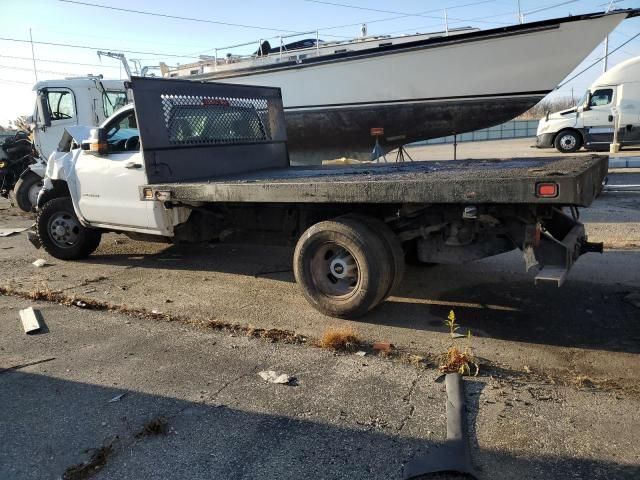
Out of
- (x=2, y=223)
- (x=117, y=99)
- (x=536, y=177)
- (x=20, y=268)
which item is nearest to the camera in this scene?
(x=536, y=177)

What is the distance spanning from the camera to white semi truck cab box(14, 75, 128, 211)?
12.4m

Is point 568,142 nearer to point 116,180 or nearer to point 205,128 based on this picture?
point 205,128

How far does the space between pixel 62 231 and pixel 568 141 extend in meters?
18.8

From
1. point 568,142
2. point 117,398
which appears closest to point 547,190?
point 117,398

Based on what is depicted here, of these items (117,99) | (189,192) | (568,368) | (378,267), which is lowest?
(568,368)

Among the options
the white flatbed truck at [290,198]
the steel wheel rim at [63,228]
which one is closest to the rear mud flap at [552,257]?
the white flatbed truck at [290,198]

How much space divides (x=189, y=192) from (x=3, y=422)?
8.50ft

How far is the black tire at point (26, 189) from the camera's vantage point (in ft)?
40.8

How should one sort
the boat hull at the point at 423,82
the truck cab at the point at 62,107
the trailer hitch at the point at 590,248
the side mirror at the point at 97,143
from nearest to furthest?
the trailer hitch at the point at 590,248, the side mirror at the point at 97,143, the boat hull at the point at 423,82, the truck cab at the point at 62,107

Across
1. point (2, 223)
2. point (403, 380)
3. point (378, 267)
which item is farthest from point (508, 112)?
point (2, 223)

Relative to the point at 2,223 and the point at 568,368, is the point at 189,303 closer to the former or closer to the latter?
the point at 568,368

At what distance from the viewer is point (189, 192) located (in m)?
5.28

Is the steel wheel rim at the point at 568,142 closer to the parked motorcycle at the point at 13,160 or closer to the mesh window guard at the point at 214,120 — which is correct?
the mesh window guard at the point at 214,120

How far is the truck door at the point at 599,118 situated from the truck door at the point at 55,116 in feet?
56.8
